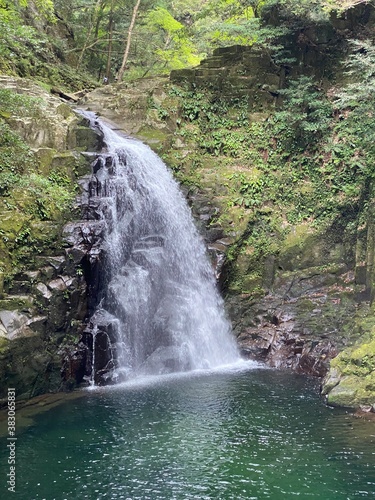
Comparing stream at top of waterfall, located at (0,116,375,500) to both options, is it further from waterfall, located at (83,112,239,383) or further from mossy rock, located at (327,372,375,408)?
mossy rock, located at (327,372,375,408)

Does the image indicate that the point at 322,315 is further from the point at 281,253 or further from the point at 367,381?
the point at 367,381

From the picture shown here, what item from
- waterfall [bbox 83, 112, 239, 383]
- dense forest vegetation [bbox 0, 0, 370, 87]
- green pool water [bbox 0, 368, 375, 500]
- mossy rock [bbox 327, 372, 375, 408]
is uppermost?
dense forest vegetation [bbox 0, 0, 370, 87]

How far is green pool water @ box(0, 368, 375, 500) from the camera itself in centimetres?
680

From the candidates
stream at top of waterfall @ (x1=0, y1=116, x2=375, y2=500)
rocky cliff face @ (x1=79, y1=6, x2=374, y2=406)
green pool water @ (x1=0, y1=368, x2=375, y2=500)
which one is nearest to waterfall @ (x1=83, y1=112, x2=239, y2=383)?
stream at top of waterfall @ (x1=0, y1=116, x2=375, y2=500)

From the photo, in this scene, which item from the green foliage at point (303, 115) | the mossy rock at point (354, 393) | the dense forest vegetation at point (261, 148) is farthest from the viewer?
the green foliage at point (303, 115)

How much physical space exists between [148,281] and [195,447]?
6485 millimetres

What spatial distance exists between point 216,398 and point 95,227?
19.0ft

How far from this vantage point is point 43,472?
23.8ft

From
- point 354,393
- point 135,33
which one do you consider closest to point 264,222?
point 354,393

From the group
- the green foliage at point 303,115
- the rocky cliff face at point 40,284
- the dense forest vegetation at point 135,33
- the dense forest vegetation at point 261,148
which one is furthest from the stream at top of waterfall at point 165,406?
the dense forest vegetation at point 135,33

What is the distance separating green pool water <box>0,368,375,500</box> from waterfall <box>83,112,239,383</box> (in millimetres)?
1696

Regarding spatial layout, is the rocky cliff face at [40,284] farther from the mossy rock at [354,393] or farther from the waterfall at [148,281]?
the mossy rock at [354,393]

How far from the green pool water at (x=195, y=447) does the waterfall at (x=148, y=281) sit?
1696 millimetres

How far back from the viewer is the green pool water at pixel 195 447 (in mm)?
6797
